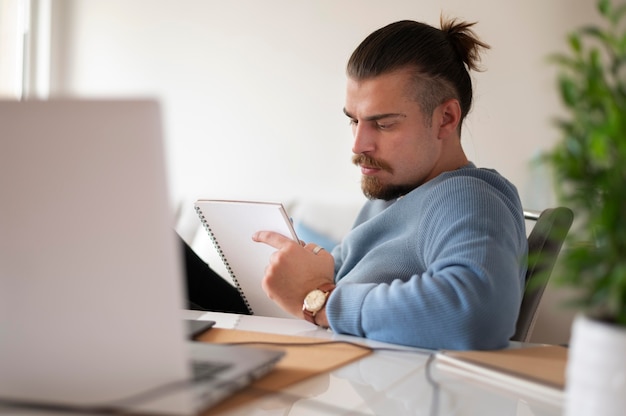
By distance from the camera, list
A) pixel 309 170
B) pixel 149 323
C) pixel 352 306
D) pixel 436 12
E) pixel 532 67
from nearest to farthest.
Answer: pixel 149 323
pixel 352 306
pixel 532 67
pixel 436 12
pixel 309 170

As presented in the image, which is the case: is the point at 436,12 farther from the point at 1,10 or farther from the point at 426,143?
the point at 1,10

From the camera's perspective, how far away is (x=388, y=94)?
1.50 meters

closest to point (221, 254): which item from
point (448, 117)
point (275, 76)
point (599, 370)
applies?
point (448, 117)

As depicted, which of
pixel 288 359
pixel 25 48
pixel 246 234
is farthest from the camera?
pixel 25 48

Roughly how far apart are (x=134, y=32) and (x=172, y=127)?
54 cm

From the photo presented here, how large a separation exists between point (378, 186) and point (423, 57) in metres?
0.30

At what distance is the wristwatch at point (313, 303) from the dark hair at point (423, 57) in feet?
1.63

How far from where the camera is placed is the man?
106cm

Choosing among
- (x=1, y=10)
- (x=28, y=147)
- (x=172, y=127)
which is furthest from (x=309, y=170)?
(x=28, y=147)

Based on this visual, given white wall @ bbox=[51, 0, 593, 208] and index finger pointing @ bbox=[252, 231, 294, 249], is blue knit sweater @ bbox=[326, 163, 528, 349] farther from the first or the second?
white wall @ bbox=[51, 0, 593, 208]

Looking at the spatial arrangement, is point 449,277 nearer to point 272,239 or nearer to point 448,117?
point 272,239

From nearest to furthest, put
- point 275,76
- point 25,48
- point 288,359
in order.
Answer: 1. point 288,359
2. point 275,76
3. point 25,48

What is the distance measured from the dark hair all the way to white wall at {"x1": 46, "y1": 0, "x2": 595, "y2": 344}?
0.98 metres

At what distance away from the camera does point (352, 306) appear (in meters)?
1.15
